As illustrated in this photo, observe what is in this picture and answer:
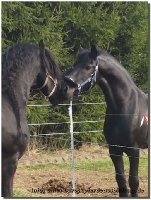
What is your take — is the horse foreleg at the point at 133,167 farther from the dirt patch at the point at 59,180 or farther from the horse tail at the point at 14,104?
the horse tail at the point at 14,104

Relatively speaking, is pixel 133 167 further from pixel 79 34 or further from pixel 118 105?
pixel 79 34

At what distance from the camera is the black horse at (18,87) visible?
403 centimetres

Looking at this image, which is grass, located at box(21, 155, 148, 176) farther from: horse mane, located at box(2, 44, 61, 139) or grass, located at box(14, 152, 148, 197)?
horse mane, located at box(2, 44, 61, 139)

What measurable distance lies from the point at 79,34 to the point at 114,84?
599 cm

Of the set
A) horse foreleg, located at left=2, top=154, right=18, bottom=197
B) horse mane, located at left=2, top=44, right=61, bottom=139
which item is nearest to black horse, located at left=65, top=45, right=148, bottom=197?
horse mane, located at left=2, top=44, right=61, bottom=139

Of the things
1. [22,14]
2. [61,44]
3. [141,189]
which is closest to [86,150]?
[61,44]

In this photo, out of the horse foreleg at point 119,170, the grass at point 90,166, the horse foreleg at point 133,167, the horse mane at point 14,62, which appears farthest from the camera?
the grass at point 90,166

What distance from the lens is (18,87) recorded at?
420 cm

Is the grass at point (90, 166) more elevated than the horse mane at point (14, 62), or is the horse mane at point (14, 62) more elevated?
the horse mane at point (14, 62)

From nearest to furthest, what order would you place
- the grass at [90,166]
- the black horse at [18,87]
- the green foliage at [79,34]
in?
the black horse at [18,87]
the grass at [90,166]
the green foliage at [79,34]

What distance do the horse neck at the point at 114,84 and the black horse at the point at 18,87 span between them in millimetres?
968

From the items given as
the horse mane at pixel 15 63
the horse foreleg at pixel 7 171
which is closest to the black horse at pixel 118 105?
the horse mane at pixel 15 63

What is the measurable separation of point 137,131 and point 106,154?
206 inches

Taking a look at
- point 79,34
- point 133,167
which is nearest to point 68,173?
point 133,167
